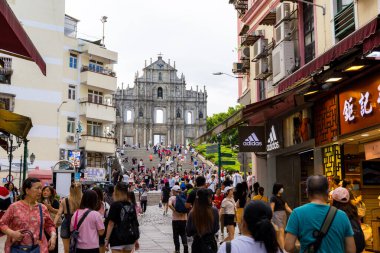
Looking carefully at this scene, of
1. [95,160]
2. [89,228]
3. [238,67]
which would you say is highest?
[238,67]

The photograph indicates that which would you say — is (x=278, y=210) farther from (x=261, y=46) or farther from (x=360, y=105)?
(x=261, y=46)

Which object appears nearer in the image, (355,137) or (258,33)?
(355,137)

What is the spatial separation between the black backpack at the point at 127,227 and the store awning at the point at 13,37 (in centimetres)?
244

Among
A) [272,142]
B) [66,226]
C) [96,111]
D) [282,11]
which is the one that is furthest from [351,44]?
[96,111]

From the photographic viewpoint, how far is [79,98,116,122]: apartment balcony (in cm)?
4403

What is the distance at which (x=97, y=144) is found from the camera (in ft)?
148

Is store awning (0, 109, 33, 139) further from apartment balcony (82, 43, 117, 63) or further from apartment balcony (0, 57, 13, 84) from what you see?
apartment balcony (82, 43, 117, 63)

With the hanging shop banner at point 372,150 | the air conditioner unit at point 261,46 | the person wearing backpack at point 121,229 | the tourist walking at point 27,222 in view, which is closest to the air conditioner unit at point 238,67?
the air conditioner unit at point 261,46

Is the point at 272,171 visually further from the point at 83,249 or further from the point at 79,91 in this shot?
the point at 79,91

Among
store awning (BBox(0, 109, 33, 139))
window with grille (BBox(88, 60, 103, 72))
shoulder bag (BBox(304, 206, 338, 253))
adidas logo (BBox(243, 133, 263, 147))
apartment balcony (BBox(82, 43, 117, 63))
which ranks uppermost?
apartment balcony (BBox(82, 43, 117, 63))

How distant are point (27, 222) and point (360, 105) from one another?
7.96 meters

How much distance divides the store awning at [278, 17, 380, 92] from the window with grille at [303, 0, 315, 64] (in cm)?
235

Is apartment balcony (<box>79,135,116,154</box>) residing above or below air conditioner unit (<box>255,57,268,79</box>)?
below

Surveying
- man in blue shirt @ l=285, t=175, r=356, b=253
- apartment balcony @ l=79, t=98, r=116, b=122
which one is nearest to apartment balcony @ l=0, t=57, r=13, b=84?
apartment balcony @ l=79, t=98, r=116, b=122
